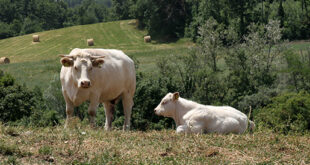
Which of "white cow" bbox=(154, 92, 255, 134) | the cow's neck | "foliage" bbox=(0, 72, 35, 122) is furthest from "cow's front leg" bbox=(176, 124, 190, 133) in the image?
"foliage" bbox=(0, 72, 35, 122)

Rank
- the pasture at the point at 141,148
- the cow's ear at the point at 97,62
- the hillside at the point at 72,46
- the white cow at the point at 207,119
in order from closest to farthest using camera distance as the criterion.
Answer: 1. the pasture at the point at 141,148
2. the white cow at the point at 207,119
3. the cow's ear at the point at 97,62
4. the hillside at the point at 72,46

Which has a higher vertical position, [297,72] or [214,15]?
[214,15]

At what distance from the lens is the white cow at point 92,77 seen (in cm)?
1092

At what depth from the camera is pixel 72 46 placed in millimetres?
84375

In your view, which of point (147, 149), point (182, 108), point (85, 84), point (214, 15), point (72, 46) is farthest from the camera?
point (214, 15)

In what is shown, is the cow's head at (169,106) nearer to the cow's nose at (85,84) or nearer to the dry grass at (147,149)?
the cow's nose at (85,84)

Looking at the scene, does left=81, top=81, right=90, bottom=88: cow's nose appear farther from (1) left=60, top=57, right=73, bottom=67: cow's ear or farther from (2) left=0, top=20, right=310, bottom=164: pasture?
(2) left=0, top=20, right=310, bottom=164: pasture

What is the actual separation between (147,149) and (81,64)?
14.5 ft

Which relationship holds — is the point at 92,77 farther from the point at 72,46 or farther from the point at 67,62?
the point at 72,46

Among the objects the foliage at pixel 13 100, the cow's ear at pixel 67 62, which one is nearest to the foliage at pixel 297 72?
the foliage at pixel 13 100

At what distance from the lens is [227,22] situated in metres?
86.9

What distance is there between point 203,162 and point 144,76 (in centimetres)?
3190

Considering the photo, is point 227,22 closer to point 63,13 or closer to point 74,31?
point 74,31

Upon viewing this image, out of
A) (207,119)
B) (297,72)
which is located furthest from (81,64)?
(297,72)
